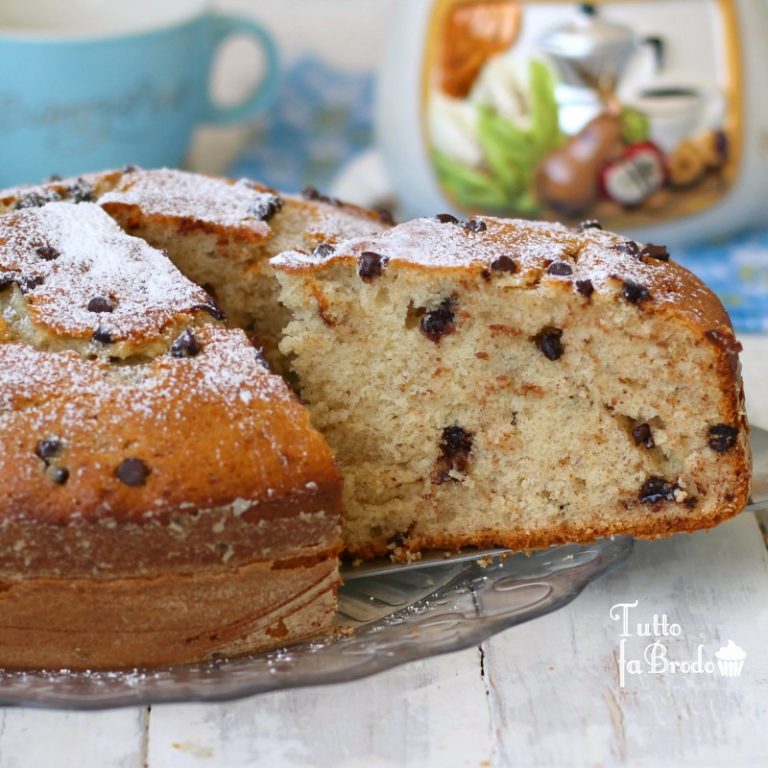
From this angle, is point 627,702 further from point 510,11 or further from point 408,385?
point 510,11

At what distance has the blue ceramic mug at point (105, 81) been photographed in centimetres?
385

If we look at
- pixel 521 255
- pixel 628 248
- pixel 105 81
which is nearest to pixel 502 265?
pixel 521 255

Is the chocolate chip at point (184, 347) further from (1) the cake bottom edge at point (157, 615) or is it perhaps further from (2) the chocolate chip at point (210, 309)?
(1) the cake bottom edge at point (157, 615)

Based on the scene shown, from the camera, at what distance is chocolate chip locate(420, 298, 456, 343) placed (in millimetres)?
2383

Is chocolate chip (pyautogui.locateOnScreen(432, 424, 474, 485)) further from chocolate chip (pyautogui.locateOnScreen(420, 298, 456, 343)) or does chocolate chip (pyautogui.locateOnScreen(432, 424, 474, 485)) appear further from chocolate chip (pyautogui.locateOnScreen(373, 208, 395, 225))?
chocolate chip (pyautogui.locateOnScreen(373, 208, 395, 225))

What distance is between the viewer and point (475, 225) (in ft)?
8.45

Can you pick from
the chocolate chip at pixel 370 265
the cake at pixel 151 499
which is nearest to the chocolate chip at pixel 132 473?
the cake at pixel 151 499

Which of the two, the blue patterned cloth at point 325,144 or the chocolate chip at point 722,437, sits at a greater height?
the blue patterned cloth at point 325,144

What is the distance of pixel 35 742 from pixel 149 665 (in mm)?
234

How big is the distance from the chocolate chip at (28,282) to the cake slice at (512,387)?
0.50m

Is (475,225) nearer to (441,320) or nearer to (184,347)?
(441,320)

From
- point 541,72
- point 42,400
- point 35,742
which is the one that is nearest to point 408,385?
point 42,400

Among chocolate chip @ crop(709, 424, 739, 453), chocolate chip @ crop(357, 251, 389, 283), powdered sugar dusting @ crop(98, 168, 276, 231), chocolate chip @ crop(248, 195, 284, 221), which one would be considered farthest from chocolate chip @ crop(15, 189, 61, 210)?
chocolate chip @ crop(709, 424, 739, 453)

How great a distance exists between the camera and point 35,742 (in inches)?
78.4
